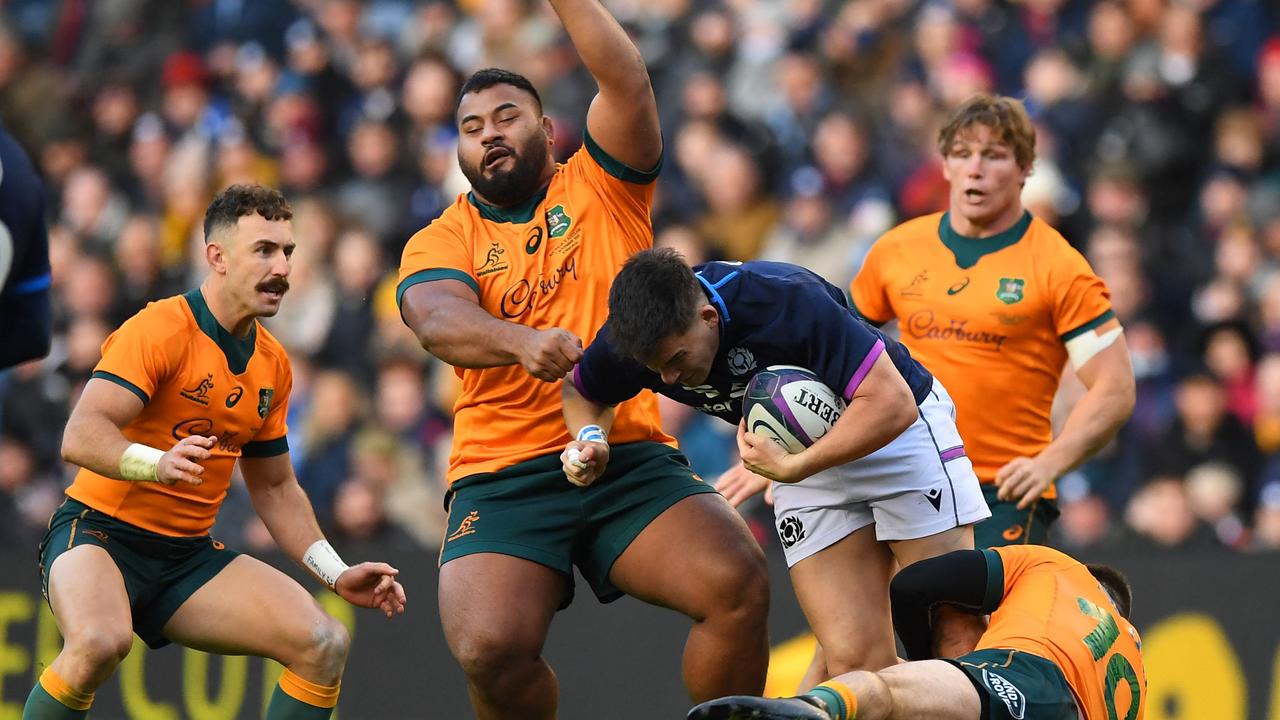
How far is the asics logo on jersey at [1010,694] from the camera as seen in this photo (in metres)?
4.61

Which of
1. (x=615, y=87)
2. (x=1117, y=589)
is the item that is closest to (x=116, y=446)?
(x=615, y=87)

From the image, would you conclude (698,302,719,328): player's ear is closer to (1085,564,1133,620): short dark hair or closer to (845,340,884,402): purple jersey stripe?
(845,340,884,402): purple jersey stripe

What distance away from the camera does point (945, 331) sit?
6773mm

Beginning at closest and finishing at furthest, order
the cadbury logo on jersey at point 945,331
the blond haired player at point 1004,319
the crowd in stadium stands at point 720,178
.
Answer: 1. the blond haired player at point 1004,319
2. the cadbury logo on jersey at point 945,331
3. the crowd in stadium stands at point 720,178

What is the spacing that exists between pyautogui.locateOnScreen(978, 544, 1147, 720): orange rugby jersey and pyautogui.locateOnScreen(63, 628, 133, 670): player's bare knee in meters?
3.02

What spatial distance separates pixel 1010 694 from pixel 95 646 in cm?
318

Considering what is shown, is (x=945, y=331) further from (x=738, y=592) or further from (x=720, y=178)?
(x=720, y=178)

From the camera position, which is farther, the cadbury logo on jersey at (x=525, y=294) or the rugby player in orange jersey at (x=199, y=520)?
the rugby player in orange jersey at (x=199, y=520)

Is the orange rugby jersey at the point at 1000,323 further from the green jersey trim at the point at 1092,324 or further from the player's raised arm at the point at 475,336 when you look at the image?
the player's raised arm at the point at 475,336

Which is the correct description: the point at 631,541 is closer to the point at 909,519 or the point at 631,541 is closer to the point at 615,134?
the point at 909,519

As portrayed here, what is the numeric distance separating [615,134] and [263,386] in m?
1.75

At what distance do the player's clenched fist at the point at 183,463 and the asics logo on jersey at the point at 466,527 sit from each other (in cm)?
89

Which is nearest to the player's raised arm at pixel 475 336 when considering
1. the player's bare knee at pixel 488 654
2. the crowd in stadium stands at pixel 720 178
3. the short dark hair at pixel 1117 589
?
the player's bare knee at pixel 488 654

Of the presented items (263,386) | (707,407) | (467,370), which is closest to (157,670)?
(263,386)
